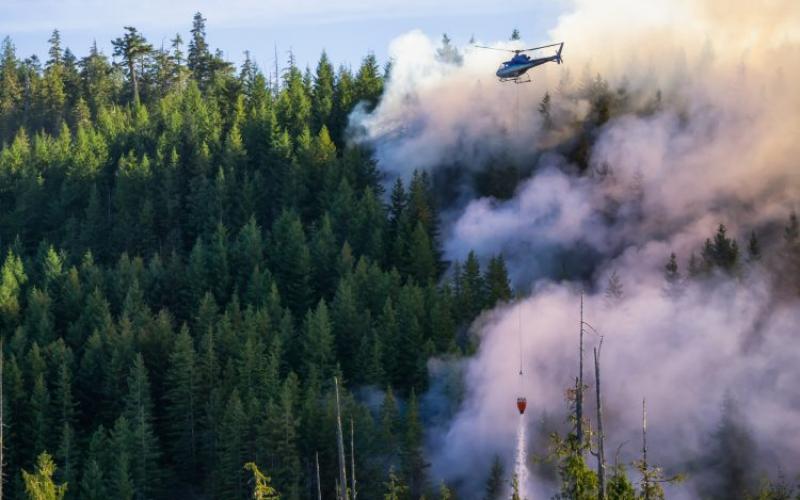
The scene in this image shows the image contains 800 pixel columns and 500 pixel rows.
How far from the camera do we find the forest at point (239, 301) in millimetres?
73750

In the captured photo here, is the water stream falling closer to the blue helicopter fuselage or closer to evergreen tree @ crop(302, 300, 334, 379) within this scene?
evergreen tree @ crop(302, 300, 334, 379)

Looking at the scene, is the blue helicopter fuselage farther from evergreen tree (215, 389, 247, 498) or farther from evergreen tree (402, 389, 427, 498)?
evergreen tree (215, 389, 247, 498)

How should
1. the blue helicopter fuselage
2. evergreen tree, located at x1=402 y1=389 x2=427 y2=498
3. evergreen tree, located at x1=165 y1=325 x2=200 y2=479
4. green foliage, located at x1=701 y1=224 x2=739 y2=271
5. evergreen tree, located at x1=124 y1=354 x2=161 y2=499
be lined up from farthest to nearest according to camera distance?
green foliage, located at x1=701 y1=224 x2=739 y2=271, the blue helicopter fuselage, evergreen tree, located at x1=165 y1=325 x2=200 y2=479, evergreen tree, located at x1=124 y1=354 x2=161 y2=499, evergreen tree, located at x1=402 y1=389 x2=427 y2=498

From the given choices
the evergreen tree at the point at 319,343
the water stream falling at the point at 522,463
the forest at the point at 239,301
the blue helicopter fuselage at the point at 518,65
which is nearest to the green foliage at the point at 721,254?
the forest at the point at 239,301

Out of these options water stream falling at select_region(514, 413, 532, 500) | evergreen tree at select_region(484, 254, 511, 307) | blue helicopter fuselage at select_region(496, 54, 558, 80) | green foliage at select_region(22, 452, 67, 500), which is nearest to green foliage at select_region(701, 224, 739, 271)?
evergreen tree at select_region(484, 254, 511, 307)

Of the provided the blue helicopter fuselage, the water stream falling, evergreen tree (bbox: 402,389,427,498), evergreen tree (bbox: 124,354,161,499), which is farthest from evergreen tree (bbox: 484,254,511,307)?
evergreen tree (bbox: 124,354,161,499)

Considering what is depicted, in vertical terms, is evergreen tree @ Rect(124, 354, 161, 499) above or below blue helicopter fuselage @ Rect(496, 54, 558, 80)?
below

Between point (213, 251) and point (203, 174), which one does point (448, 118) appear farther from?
point (213, 251)

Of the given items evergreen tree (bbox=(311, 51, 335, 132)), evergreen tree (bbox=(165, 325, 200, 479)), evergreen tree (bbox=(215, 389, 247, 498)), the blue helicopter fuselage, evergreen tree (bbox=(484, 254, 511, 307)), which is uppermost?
evergreen tree (bbox=(311, 51, 335, 132))

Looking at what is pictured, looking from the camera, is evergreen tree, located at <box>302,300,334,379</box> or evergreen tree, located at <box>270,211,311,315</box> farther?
evergreen tree, located at <box>270,211,311,315</box>

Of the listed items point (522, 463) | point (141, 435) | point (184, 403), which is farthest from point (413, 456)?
point (141, 435)

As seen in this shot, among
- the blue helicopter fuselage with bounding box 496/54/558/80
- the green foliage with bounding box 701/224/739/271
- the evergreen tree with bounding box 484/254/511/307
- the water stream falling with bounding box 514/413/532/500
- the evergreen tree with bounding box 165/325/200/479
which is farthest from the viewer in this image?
the green foliage with bounding box 701/224/739/271

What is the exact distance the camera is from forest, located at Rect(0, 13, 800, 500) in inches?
2904

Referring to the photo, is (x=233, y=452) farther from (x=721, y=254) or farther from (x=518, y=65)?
(x=721, y=254)
